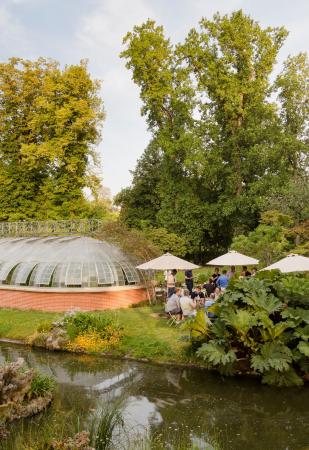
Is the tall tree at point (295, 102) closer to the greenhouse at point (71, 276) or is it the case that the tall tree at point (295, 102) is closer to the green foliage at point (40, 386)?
the greenhouse at point (71, 276)

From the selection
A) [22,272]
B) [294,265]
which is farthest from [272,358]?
[22,272]

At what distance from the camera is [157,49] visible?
36062mm

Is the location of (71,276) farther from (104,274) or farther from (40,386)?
(40,386)

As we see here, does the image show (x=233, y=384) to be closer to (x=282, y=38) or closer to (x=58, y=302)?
(x=58, y=302)

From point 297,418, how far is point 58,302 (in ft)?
45.3

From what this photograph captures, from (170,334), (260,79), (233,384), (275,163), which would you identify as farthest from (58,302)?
(260,79)

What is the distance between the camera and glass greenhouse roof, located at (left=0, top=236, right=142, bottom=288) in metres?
22.1

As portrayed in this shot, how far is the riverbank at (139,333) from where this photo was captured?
14898 mm

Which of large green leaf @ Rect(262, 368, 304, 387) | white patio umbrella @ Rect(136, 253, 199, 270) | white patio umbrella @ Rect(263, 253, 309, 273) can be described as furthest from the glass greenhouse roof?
large green leaf @ Rect(262, 368, 304, 387)

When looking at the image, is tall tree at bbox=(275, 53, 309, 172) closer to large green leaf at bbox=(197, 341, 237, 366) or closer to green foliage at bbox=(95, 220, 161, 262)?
green foliage at bbox=(95, 220, 161, 262)

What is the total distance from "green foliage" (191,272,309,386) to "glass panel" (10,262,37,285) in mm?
12222

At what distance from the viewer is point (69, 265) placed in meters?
22.4

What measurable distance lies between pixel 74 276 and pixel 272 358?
1205cm

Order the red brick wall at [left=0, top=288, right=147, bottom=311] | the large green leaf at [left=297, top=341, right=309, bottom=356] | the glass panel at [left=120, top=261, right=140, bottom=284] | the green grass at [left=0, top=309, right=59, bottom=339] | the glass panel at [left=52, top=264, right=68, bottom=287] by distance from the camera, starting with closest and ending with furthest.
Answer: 1. the large green leaf at [left=297, top=341, right=309, bottom=356]
2. the green grass at [left=0, top=309, right=59, bottom=339]
3. the red brick wall at [left=0, top=288, right=147, bottom=311]
4. the glass panel at [left=52, top=264, right=68, bottom=287]
5. the glass panel at [left=120, top=261, right=140, bottom=284]
